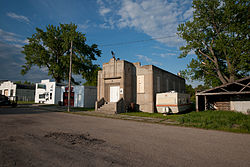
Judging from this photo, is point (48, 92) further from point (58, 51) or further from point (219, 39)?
point (219, 39)

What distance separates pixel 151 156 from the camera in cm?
454

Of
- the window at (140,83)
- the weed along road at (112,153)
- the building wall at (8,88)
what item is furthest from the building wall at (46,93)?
the weed along road at (112,153)

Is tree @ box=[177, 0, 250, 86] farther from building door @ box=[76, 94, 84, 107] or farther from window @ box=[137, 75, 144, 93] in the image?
building door @ box=[76, 94, 84, 107]

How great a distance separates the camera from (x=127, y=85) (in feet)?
65.2

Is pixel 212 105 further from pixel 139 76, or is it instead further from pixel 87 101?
pixel 87 101

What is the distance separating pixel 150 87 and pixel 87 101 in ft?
44.5

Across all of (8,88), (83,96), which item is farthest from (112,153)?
(8,88)

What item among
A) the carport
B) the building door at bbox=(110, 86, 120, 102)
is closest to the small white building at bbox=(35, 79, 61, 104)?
the building door at bbox=(110, 86, 120, 102)

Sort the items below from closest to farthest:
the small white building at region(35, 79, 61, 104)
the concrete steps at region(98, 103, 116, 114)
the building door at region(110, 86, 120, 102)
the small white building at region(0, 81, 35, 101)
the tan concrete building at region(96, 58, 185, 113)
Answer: the concrete steps at region(98, 103, 116, 114) < the tan concrete building at region(96, 58, 185, 113) < the building door at region(110, 86, 120, 102) < the small white building at region(35, 79, 61, 104) < the small white building at region(0, 81, 35, 101)

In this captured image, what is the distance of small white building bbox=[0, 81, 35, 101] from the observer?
51.3m

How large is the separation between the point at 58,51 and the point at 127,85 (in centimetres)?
2547

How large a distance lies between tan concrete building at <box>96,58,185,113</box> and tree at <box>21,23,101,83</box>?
15991mm

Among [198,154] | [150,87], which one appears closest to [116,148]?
[198,154]

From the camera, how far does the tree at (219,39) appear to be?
21.5m
